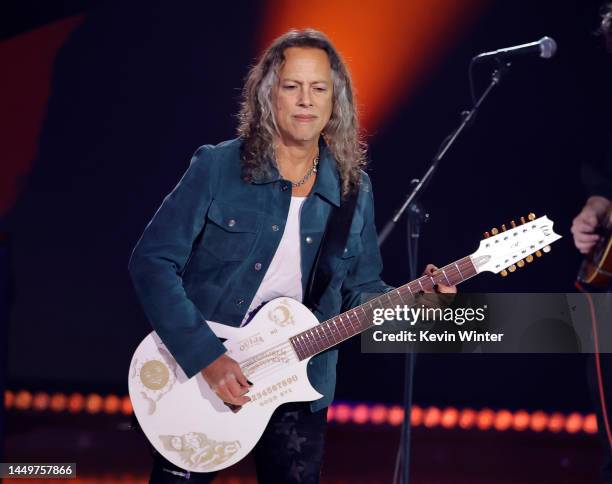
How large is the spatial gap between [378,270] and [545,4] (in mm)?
2708

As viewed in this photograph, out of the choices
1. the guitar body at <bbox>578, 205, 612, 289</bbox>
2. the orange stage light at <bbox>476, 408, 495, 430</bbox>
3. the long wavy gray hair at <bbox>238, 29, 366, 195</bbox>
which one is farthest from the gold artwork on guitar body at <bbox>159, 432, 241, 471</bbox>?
the orange stage light at <bbox>476, 408, 495, 430</bbox>

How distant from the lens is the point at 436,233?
5.17 metres

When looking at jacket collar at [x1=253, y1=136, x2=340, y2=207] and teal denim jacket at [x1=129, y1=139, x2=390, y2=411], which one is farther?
jacket collar at [x1=253, y1=136, x2=340, y2=207]

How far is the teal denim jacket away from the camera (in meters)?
2.57

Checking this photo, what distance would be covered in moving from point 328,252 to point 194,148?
102 inches

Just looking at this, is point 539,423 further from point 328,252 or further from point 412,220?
point 328,252

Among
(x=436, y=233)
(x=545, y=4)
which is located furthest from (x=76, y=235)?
(x=545, y=4)

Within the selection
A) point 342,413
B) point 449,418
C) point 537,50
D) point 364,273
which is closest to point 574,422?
point 449,418

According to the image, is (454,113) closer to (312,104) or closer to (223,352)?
(312,104)

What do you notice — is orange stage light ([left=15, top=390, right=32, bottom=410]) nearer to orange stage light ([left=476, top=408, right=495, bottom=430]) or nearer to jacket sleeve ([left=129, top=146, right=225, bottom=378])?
orange stage light ([left=476, top=408, right=495, bottom=430])

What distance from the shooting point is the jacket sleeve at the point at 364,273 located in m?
2.94

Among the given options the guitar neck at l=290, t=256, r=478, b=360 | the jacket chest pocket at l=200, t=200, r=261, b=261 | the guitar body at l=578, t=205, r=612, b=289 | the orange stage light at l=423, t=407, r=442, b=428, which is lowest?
the orange stage light at l=423, t=407, r=442, b=428

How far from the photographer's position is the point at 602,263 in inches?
132

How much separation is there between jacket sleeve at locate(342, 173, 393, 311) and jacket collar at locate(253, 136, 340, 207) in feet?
0.35
